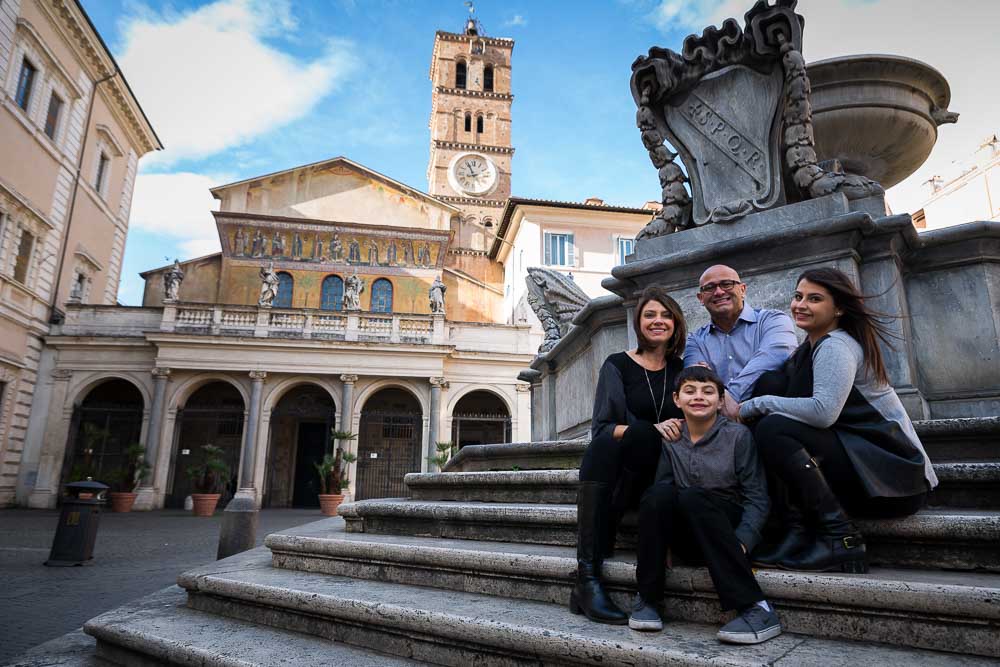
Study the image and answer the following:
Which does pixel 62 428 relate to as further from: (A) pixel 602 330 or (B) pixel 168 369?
(A) pixel 602 330

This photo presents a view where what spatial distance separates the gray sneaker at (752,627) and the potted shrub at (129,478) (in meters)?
19.9

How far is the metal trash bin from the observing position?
710 cm

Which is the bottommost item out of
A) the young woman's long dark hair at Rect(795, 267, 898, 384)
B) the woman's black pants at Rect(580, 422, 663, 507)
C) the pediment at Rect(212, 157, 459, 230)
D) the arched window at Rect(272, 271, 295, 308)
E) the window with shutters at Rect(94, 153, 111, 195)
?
the woman's black pants at Rect(580, 422, 663, 507)

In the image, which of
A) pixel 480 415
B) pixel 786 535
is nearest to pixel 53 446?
pixel 480 415

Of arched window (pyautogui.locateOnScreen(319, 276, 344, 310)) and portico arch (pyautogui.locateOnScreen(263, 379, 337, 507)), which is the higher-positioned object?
arched window (pyautogui.locateOnScreen(319, 276, 344, 310))

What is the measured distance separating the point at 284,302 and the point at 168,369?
683 cm

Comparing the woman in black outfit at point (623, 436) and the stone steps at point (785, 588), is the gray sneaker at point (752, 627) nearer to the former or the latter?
the stone steps at point (785, 588)

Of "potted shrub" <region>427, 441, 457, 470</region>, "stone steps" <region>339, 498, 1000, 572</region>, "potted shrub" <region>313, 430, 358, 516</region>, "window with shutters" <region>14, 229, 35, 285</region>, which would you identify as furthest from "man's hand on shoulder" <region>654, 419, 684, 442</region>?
"window with shutters" <region>14, 229, 35, 285</region>

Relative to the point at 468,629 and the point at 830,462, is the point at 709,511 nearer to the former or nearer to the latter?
the point at 830,462

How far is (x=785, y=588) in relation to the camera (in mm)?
1954

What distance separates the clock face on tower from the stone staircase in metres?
40.8

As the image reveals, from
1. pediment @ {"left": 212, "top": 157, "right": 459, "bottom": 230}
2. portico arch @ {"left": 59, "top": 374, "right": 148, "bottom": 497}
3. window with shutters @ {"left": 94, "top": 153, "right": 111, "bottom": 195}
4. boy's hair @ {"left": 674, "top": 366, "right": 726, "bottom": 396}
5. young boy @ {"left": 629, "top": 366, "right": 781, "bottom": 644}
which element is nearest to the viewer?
young boy @ {"left": 629, "top": 366, "right": 781, "bottom": 644}

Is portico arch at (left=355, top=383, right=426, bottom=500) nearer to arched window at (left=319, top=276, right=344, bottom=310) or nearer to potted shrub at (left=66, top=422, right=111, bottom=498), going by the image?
arched window at (left=319, top=276, right=344, bottom=310)

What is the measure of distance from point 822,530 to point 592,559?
799 millimetres
